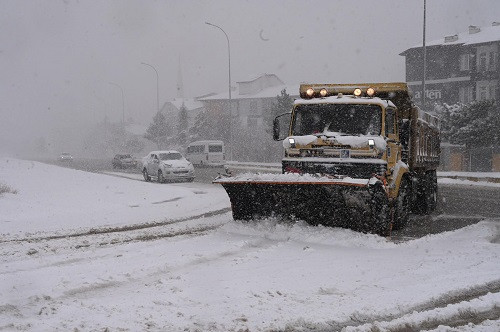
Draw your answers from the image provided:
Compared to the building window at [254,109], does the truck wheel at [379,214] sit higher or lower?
lower

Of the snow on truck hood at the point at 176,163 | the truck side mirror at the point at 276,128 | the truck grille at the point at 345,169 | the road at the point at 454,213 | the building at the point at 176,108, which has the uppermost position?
the building at the point at 176,108

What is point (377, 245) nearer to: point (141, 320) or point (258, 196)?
point (258, 196)

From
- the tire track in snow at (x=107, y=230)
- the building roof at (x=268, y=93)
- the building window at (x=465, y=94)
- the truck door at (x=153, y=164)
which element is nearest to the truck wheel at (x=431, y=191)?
the tire track in snow at (x=107, y=230)

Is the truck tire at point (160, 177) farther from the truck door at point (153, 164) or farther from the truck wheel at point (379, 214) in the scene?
the truck wheel at point (379, 214)

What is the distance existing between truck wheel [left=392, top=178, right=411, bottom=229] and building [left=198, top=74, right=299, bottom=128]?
→ 66.0m

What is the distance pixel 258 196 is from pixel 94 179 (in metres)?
12.8

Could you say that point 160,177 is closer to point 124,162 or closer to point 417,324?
point 124,162

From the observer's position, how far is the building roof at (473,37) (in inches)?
1898

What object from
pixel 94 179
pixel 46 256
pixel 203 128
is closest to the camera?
pixel 46 256

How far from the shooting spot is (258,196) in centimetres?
979

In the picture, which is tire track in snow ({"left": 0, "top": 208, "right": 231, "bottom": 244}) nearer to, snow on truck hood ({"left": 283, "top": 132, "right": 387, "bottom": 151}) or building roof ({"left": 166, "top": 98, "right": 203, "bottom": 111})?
snow on truck hood ({"left": 283, "top": 132, "right": 387, "bottom": 151})

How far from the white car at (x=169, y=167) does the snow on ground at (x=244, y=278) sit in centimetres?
1358

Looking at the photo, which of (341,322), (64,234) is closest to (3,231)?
(64,234)

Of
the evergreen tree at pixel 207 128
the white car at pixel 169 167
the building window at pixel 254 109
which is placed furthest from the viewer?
the building window at pixel 254 109
